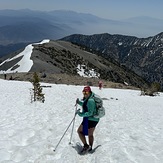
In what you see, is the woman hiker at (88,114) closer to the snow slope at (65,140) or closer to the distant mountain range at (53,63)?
the snow slope at (65,140)

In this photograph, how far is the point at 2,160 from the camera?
348 inches

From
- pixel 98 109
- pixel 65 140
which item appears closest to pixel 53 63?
pixel 65 140

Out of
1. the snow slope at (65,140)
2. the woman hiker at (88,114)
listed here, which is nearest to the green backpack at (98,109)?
the woman hiker at (88,114)

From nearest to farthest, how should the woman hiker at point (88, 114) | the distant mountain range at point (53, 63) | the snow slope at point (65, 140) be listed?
the snow slope at point (65, 140), the woman hiker at point (88, 114), the distant mountain range at point (53, 63)

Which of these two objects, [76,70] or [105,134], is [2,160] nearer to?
[105,134]

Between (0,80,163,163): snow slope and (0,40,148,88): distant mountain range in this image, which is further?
(0,40,148,88): distant mountain range

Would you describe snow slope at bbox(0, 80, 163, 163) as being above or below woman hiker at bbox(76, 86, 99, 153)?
below

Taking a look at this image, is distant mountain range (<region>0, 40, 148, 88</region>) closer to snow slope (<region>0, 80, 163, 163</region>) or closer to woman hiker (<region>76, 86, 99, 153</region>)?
snow slope (<region>0, 80, 163, 163</region>)

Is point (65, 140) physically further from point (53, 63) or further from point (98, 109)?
point (53, 63)

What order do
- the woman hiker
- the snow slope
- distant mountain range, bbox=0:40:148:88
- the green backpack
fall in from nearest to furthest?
1. the snow slope
2. the woman hiker
3. the green backpack
4. distant mountain range, bbox=0:40:148:88

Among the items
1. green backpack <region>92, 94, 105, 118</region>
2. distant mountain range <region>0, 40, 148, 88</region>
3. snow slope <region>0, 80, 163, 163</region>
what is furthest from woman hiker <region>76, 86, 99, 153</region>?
distant mountain range <region>0, 40, 148, 88</region>

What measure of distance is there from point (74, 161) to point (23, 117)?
680cm

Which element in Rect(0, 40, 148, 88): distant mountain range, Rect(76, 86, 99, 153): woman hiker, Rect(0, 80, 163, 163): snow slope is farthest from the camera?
Rect(0, 40, 148, 88): distant mountain range

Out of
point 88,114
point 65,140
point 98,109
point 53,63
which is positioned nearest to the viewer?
point 88,114
